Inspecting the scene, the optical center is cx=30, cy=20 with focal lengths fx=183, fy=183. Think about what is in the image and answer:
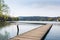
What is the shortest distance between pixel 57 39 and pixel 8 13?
14.4 m

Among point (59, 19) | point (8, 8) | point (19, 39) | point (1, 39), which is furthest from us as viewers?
point (59, 19)

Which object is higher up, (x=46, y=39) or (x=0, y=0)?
(x=0, y=0)

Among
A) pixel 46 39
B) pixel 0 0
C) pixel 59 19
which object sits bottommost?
pixel 59 19

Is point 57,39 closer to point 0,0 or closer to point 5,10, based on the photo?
point 0,0

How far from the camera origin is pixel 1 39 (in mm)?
9750

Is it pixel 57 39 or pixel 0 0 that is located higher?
pixel 0 0

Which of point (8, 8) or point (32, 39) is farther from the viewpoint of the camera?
point (8, 8)

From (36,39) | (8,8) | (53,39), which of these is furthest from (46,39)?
(8,8)

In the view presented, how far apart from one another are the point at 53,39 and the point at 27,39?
2.28 metres

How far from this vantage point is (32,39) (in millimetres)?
8617

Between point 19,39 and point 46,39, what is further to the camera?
point 46,39

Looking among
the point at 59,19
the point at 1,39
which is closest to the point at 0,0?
the point at 1,39

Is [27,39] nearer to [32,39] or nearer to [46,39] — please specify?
[32,39]

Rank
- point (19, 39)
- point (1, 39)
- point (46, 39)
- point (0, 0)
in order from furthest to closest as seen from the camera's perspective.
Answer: point (0, 0), point (46, 39), point (1, 39), point (19, 39)
